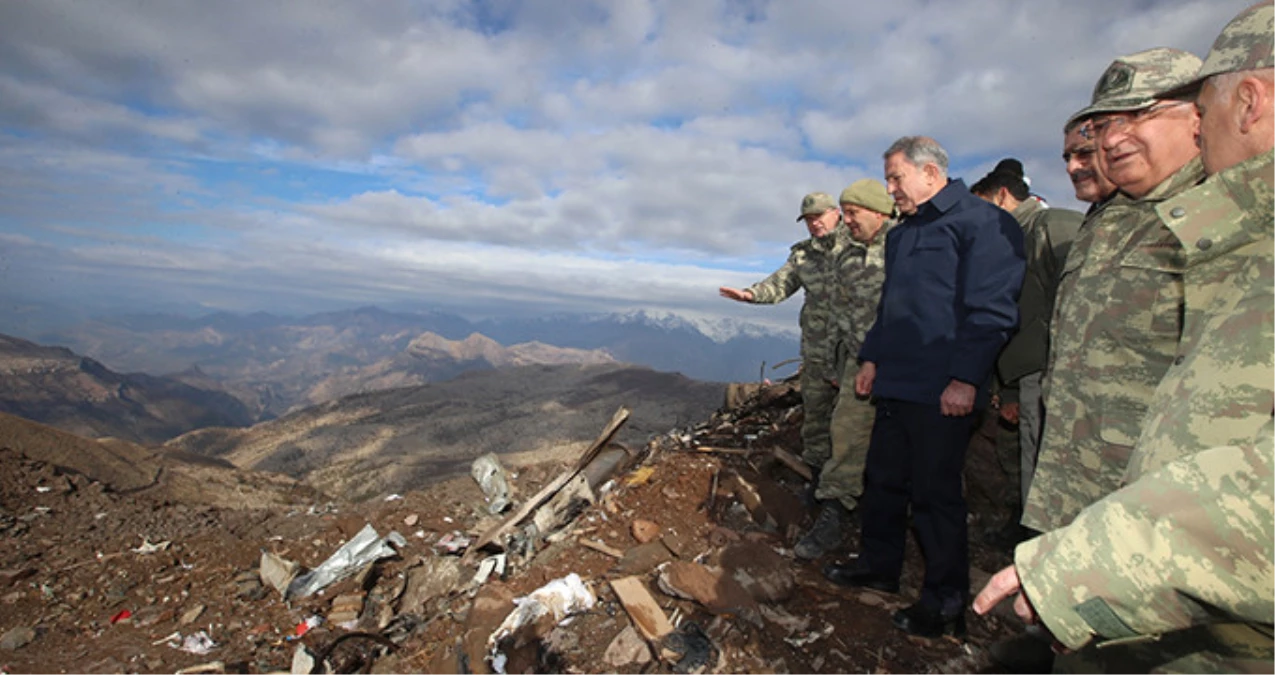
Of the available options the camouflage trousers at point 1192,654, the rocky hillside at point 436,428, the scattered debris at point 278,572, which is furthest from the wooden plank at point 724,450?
the rocky hillside at point 436,428

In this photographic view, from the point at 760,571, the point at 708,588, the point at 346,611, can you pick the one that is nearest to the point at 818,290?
the point at 760,571

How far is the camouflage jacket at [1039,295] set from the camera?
9.91ft

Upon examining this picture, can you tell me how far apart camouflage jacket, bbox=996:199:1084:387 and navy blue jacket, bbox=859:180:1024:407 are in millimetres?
230

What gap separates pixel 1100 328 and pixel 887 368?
1238mm

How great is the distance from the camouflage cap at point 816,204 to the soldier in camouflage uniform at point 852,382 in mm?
508

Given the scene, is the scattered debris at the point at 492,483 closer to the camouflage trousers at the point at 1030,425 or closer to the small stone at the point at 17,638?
the small stone at the point at 17,638

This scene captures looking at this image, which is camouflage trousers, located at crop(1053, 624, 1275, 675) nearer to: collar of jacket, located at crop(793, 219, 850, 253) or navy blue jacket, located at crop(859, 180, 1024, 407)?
navy blue jacket, located at crop(859, 180, 1024, 407)

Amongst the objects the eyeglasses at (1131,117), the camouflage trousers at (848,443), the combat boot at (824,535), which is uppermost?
the eyeglasses at (1131,117)

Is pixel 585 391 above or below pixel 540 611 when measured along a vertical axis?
below

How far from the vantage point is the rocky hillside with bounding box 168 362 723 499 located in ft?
54.5

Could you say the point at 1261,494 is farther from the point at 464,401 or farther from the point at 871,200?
the point at 464,401

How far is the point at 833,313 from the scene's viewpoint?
13.7 ft

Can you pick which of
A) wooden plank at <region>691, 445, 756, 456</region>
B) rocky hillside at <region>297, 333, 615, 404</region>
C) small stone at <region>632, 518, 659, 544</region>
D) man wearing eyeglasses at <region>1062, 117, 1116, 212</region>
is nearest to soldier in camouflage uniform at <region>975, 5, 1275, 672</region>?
man wearing eyeglasses at <region>1062, 117, 1116, 212</region>

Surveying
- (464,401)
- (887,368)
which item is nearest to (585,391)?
(464,401)
